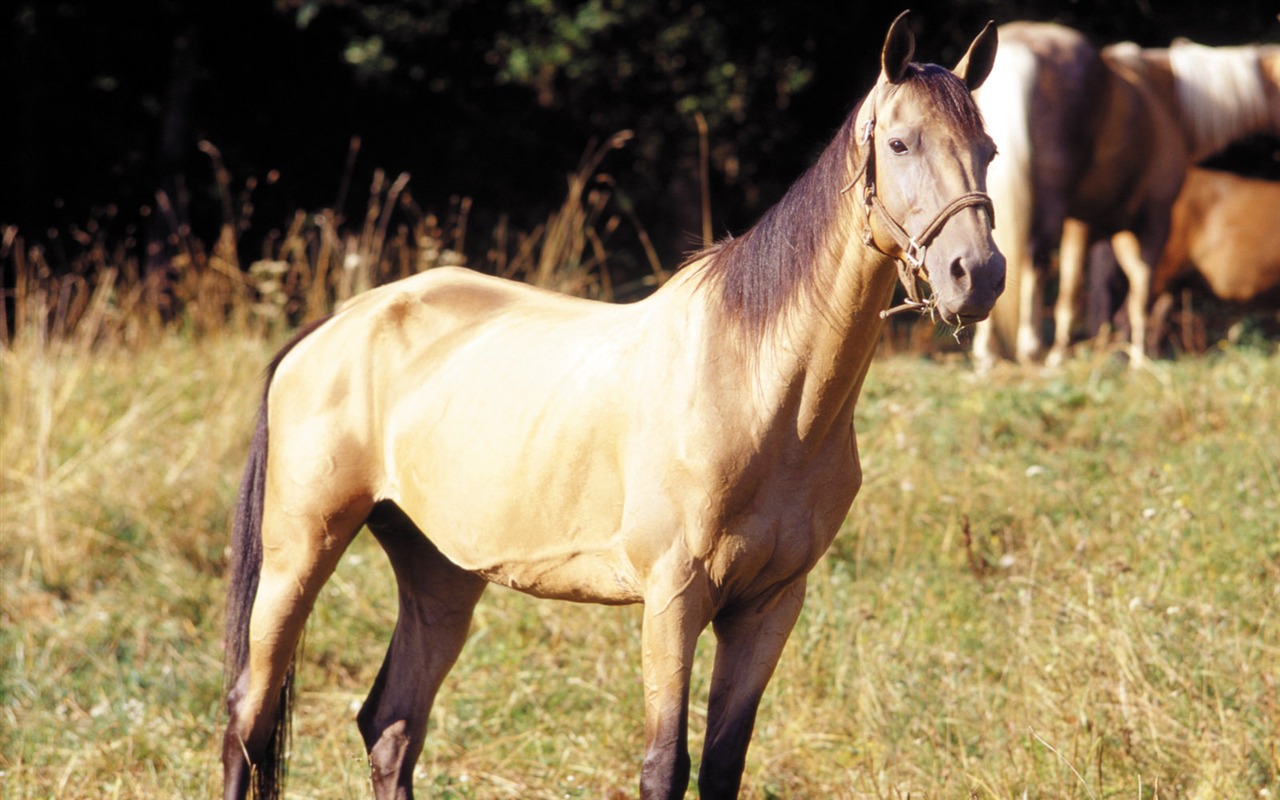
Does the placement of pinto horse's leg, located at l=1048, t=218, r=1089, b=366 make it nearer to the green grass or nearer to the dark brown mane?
the green grass

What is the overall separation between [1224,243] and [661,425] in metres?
6.10

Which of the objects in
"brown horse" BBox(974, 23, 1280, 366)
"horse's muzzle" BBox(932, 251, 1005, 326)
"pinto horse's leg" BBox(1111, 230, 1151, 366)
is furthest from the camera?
"pinto horse's leg" BBox(1111, 230, 1151, 366)

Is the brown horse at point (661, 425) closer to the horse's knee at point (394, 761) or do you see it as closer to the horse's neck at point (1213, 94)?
the horse's knee at point (394, 761)

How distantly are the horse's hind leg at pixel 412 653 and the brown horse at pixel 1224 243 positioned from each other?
17.3 ft

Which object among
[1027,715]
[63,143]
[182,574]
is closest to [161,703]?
[182,574]

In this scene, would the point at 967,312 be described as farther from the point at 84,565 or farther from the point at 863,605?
→ the point at 84,565

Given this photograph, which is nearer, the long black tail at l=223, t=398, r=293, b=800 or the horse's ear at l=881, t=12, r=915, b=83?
the horse's ear at l=881, t=12, r=915, b=83

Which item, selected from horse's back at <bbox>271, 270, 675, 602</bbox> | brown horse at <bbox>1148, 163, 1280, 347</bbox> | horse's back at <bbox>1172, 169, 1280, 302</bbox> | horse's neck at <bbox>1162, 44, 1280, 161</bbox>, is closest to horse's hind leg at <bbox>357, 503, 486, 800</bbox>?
horse's back at <bbox>271, 270, 675, 602</bbox>

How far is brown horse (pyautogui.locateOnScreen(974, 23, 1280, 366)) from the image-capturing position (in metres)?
7.02

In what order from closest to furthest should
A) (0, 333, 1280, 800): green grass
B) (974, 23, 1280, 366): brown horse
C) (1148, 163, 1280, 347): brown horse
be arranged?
(0, 333, 1280, 800): green grass → (974, 23, 1280, 366): brown horse → (1148, 163, 1280, 347): brown horse

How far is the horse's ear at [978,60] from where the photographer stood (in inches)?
99.3

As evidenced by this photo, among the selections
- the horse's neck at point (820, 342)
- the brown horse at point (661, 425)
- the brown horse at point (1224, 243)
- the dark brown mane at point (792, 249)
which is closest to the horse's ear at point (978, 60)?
the brown horse at point (661, 425)

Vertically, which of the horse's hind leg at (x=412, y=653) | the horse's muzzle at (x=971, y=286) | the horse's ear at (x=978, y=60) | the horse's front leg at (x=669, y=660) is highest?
the horse's ear at (x=978, y=60)

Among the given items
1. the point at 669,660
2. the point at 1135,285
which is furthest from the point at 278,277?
the point at 669,660
